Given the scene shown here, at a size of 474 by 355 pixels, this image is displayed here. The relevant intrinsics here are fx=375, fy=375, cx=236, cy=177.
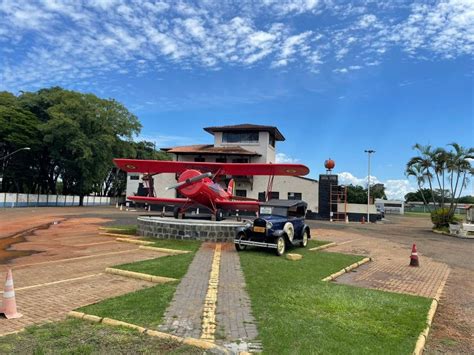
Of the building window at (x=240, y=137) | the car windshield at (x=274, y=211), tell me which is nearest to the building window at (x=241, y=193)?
the building window at (x=240, y=137)

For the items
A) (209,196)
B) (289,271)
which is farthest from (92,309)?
(209,196)

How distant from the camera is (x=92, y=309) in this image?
6094 millimetres

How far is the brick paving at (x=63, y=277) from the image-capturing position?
643cm

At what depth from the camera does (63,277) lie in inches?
363

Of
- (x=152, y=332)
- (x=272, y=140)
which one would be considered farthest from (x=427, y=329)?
(x=272, y=140)

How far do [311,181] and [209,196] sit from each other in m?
28.1

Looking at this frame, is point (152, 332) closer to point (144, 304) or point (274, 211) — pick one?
point (144, 304)

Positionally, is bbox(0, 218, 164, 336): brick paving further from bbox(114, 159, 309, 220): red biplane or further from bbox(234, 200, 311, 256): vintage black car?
bbox(114, 159, 309, 220): red biplane

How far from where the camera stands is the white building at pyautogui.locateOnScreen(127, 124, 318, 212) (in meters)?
45.9

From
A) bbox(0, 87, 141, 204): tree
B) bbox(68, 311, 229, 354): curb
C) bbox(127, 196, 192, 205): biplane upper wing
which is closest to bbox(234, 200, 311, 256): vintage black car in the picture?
bbox(127, 196, 192, 205): biplane upper wing

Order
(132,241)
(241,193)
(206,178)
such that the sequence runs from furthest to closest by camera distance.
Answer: (241,193), (206,178), (132,241)

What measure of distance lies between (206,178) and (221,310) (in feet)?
44.2

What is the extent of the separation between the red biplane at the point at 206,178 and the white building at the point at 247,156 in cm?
2252

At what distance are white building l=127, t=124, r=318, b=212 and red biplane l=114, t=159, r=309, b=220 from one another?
22.5 metres
